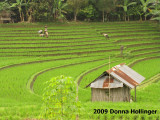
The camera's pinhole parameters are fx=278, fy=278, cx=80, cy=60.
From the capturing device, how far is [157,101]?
13.3 meters

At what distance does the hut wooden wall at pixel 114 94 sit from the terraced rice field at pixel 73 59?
677 millimetres

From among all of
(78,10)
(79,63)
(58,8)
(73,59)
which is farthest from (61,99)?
(78,10)

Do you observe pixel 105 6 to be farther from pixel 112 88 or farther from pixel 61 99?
pixel 61 99

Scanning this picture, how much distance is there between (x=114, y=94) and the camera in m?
12.9

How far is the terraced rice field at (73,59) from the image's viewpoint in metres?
11.3

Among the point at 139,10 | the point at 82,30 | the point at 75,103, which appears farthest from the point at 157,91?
the point at 139,10

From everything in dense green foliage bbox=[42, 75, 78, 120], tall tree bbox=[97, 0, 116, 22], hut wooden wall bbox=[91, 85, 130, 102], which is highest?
tall tree bbox=[97, 0, 116, 22]

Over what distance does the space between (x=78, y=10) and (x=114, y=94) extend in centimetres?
2579

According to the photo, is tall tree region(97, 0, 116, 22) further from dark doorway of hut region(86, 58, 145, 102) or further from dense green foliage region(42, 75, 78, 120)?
dense green foliage region(42, 75, 78, 120)

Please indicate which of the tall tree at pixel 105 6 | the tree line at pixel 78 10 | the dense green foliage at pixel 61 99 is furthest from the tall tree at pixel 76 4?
the dense green foliage at pixel 61 99

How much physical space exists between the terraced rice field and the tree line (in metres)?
1.96

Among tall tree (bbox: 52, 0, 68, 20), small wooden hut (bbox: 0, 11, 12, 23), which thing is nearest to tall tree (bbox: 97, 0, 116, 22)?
tall tree (bbox: 52, 0, 68, 20)

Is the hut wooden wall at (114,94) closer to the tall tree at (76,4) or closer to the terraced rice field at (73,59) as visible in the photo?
Result: the terraced rice field at (73,59)

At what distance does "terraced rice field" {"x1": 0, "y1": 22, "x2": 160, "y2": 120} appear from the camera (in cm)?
1126
